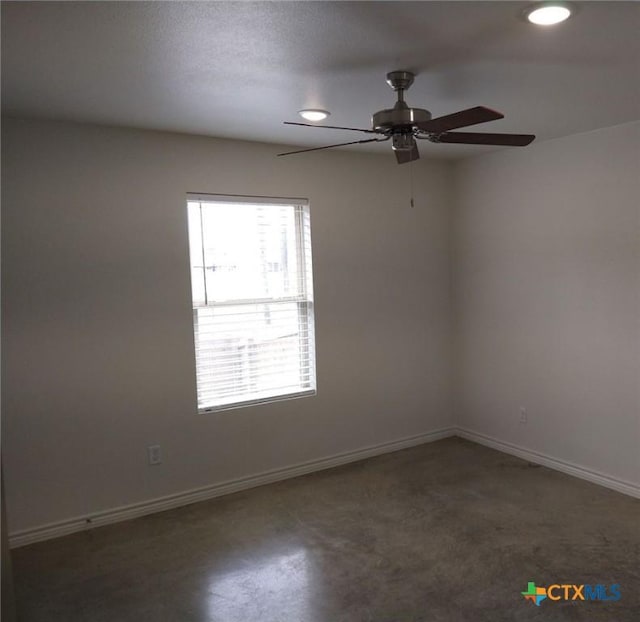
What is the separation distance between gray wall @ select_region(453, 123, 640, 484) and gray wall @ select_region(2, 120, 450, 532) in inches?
27.0

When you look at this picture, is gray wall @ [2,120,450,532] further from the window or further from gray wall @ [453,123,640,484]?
gray wall @ [453,123,640,484]

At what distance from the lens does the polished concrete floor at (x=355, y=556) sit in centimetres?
249

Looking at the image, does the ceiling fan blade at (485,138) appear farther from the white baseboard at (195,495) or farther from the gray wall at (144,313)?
Answer: the white baseboard at (195,495)

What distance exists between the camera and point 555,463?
13.3 feet

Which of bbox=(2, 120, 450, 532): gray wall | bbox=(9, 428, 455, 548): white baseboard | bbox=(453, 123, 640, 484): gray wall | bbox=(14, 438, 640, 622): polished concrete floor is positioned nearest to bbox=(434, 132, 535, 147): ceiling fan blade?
bbox=(453, 123, 640, 484): gray wall

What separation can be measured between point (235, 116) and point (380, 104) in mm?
828

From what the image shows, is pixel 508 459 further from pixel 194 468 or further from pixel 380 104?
pixel 380 104

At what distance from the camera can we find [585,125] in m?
3.48

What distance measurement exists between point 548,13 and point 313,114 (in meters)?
1.44

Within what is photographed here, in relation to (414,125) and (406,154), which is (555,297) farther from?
(414,125)

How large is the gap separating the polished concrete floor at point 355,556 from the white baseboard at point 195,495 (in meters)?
0.07

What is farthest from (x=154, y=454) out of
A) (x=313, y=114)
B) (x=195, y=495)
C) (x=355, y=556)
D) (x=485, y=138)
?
(x=485, y=138)

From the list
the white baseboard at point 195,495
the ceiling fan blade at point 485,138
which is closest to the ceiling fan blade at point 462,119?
the ceiling fan blade at point 485,138

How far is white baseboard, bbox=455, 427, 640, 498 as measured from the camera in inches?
142
